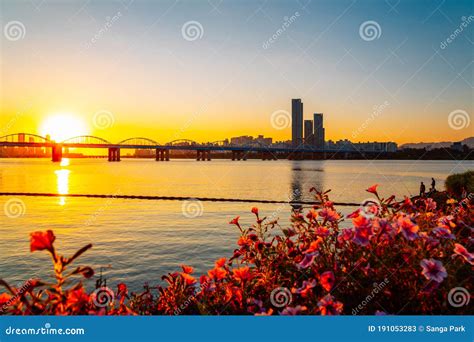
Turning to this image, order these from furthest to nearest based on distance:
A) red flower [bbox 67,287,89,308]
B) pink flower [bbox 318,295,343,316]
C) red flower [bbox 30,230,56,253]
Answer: pink flower [bbox 318,295,343,316]
red flower [bbox 67,287,89,308]
red flower [bbox 30,230,56,253]

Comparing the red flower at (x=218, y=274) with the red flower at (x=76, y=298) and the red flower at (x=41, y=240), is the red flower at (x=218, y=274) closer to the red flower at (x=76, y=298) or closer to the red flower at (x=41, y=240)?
the red flower at (x=76, y=298)

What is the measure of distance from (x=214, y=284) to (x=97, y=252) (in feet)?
23.6

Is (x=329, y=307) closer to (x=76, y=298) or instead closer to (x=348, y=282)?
(x=348, y=282)

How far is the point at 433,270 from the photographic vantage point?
3031 mm

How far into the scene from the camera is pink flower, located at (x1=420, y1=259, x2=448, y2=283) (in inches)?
117

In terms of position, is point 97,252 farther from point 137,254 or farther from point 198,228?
point 198,228

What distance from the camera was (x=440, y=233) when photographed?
11.8 feet

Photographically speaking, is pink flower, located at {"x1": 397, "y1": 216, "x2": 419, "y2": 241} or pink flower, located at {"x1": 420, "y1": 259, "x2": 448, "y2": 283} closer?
pink flower, located at {"x1": 420, "y1": 259, "x2": 448, "y2": 283}

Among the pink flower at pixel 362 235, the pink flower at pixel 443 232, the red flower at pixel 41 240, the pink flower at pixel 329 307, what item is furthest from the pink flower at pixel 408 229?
the red flower at pixel 41 240

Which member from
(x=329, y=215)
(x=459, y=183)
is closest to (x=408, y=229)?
(x=329, y=215)

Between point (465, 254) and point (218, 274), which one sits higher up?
point (465, 254)

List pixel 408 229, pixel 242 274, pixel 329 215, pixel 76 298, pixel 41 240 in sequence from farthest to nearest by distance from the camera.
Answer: pixel 329 215, pixel 242 274, pixel 408 229, pixel 76 298, pixel 41 240

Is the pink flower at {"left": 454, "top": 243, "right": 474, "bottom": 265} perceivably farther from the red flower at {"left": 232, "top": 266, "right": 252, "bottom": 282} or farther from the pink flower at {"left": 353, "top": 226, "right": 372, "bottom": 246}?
the red flower at {"left": 232, "top": 266, "right": 252, "bottom": 282}

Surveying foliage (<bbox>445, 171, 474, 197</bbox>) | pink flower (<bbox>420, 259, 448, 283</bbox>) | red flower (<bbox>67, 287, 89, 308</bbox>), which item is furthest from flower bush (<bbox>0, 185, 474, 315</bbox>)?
foliage (<bbox>445, 171, 474, 197</bbox>)
